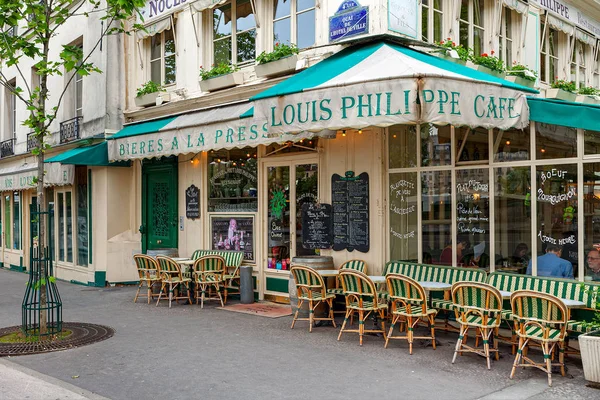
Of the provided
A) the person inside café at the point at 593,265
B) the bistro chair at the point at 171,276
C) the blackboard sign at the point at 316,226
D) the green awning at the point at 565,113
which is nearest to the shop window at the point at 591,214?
the person inside café at the point at 593,265

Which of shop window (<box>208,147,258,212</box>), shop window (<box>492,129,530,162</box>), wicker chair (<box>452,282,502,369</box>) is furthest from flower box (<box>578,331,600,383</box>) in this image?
shop window (<box>208,147,258,212</box>)

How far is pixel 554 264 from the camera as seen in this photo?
7855mm

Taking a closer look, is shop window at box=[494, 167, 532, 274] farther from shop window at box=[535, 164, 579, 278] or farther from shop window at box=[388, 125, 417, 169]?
shop window at box=[388, 125, 417, 169]

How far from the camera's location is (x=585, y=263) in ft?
25.0

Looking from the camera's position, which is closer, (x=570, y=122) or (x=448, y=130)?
(x=570, y=122)

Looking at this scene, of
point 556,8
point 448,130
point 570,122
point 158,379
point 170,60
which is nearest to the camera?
point 158,379

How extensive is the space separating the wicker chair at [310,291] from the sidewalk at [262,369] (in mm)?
230

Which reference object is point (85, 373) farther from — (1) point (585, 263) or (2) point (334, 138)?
(1) point (585, 263)

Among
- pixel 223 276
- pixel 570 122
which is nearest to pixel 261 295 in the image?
pixel 223 276

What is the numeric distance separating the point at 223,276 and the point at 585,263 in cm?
634

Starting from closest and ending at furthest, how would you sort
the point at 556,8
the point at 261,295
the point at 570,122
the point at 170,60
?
the point at 570,122 → the point at 261,295 → the point at 556,8 → the point at 170,60

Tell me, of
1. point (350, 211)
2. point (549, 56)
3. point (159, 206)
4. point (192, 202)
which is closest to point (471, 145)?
point (350, 211)

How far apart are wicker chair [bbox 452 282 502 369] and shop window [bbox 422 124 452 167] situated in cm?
258

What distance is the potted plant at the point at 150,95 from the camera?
1334 cm
